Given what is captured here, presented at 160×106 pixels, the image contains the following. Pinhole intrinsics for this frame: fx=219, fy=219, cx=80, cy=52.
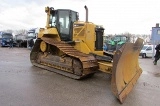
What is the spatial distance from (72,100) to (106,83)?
2407 millimetres

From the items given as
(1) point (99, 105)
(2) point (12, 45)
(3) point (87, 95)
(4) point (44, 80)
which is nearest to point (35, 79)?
(4) point (44, 80)

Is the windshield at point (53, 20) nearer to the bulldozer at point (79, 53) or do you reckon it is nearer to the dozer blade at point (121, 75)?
the bulldozer at point (79, 53)

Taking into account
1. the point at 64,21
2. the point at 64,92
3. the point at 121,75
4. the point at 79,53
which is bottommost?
the point at 64,92

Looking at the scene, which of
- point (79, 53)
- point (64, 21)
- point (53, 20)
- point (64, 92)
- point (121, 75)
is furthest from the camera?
point (53, 20)

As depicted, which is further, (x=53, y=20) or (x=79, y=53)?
(x=53, y=20)

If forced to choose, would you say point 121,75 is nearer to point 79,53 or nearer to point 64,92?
point 64,92

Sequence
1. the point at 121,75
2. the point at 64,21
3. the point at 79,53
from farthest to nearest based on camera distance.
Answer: the point at 64,21, the point at 79,53, the point at 121,75

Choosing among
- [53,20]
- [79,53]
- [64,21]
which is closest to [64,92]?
[79,53]

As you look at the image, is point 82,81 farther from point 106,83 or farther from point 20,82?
point 20,82

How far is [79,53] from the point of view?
8.47 metres

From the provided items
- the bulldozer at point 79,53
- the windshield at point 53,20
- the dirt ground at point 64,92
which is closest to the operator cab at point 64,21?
the bulldozer at point 79,53

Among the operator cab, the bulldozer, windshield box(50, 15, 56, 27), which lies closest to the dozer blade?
the bulldozer

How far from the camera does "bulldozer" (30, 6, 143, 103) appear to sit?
615cm

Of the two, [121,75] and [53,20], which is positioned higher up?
[53,20]
